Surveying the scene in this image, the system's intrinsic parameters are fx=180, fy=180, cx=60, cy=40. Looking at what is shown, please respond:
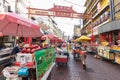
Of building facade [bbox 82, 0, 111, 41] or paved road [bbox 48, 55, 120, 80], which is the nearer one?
paved road [bbox 48, 55, 120, 80]

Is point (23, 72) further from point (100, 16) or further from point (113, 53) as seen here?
point (100, 16)

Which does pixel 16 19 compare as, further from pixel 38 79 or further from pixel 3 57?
pixel 3 57

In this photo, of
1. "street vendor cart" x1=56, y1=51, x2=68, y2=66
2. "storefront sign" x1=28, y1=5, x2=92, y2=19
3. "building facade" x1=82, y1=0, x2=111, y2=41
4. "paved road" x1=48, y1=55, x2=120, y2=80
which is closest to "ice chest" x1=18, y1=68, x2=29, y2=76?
"paved road" x1=48, y1=55, x2=120, y2=80

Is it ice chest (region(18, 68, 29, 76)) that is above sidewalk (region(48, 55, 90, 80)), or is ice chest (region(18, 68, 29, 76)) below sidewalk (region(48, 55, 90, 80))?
above

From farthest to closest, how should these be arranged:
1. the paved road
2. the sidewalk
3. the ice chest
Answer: the paved road < the sidewalk < the ice chest

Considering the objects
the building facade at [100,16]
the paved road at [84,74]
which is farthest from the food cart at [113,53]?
the building facade at [100,16]

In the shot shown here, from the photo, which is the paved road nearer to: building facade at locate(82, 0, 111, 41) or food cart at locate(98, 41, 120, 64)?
food cart at locate(98, 41, 120, 64)

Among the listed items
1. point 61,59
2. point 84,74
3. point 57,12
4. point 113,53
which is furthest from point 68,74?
point 57,12

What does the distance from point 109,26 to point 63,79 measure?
1604 cm

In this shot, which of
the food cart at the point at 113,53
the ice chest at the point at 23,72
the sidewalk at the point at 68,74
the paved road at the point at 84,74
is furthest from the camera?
the food cart at the point at 113,53

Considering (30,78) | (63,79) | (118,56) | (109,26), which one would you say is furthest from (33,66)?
(109,26)

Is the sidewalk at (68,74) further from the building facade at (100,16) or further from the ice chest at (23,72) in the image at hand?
the building facade at (100,16)

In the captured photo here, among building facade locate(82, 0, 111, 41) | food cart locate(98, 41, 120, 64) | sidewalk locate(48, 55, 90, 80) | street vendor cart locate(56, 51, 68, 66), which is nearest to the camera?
sidewalk locate(48, 55, 90, 80)

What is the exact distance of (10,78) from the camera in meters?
5.80
